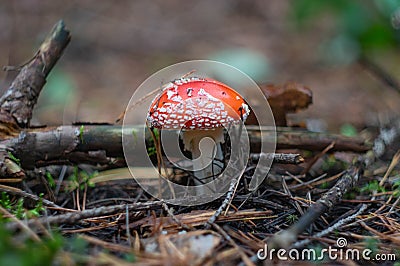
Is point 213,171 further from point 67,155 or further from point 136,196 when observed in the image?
point 67,155

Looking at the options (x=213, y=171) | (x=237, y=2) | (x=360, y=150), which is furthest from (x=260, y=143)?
(x=237, y=2)

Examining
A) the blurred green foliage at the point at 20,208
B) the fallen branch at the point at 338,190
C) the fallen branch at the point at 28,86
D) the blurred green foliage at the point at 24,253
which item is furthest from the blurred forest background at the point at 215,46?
the blurred green foliage at the point at 24,253

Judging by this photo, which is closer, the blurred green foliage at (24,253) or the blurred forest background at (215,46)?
the blurred green foliage at (24,253)

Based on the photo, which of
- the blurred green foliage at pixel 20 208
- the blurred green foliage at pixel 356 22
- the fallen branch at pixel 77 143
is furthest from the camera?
the blurred green foliage at pixel 356 22

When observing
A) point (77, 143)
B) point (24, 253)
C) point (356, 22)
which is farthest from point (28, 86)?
point (356, 22)
